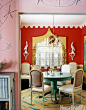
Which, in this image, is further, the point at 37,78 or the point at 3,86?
the point at 37,78

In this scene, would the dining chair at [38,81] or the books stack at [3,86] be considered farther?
the dining chair at [38,81]

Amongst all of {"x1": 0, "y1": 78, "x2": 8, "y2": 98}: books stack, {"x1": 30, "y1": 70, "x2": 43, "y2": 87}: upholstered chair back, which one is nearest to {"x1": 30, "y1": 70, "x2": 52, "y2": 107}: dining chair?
{"x1": 30, "y1": 70, "x2": 43, "y2": 87}: upholstered chair back

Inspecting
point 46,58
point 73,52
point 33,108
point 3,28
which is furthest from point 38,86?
point 73,52

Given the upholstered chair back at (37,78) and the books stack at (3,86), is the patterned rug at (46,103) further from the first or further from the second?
the books stack at (3,86)

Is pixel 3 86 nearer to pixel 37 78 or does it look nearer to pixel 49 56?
pixel 37 78

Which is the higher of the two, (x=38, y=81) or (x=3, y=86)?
(x=3, y=86)

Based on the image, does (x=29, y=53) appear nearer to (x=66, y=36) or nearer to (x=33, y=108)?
(x=66, y=36)

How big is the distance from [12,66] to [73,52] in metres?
3.98

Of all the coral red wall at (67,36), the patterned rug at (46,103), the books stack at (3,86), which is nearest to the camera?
the books stack at (3,86)

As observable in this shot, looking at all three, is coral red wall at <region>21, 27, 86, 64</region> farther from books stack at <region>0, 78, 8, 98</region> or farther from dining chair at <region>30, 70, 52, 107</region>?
books stack at <region>0, 78, 8, 98</region>

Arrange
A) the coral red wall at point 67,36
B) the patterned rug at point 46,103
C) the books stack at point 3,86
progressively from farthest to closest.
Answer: the coral red wall at point 67,36 < the patterned rug at point 46,103 < the books stack at point 3,86

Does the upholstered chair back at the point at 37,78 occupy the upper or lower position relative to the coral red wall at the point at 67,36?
lower

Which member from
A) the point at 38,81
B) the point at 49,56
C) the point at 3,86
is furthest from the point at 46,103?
the point at 49,56

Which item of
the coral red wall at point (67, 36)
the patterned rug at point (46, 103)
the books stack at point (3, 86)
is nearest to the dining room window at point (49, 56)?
the coral red wall at point (67, 36)
